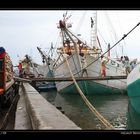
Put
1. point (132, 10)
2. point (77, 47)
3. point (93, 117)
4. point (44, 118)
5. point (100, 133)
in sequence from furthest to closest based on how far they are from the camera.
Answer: point (77, 47) < point (93, 117) < point (44, 118) < point (132, 10) < point (100, 133)

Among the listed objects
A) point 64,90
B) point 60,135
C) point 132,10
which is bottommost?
point 64,90

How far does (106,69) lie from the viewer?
26906mm

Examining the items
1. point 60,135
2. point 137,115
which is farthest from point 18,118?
point 60,135

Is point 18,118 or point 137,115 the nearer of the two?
point 18,118

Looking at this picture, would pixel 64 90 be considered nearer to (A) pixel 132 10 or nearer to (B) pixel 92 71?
(B) pixel 92 71

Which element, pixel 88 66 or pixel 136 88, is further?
pixel 88 66

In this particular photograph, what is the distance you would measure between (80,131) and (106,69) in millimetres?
24157

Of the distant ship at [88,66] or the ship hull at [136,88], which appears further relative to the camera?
the distant ship at [88,66]

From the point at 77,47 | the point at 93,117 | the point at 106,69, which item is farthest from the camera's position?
the point at 106,69

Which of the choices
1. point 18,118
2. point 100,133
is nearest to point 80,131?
point 100,133

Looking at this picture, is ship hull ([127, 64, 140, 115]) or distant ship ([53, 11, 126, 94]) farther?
distant ship ([53, 11, 126, 94])
